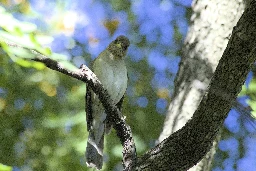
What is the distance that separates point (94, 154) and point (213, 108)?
1.07 metres

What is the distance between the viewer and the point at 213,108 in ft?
5.37

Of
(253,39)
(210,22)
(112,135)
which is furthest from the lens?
(112,135)

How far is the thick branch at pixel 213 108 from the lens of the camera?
57.4 inches

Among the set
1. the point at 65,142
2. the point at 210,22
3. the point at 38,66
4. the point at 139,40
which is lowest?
the point at 65,142

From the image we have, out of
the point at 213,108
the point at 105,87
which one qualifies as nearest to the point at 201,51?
the point at 105,87

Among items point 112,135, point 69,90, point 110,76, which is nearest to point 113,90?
point 110,76

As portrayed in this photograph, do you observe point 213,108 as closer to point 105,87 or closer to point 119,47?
point 105,87

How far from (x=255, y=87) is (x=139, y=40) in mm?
1792

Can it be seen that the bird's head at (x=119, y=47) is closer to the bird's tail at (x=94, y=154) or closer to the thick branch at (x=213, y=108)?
the bird's tail at (x=94, y=154)

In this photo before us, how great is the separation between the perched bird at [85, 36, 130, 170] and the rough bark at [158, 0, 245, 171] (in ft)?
1.14

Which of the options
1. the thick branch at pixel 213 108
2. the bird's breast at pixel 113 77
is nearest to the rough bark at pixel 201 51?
the bird's breast at pixel 113 77

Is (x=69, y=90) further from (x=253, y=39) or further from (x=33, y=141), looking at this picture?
(x=253, y=39)

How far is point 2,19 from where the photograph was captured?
120cm

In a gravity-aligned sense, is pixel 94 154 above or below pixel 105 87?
below
